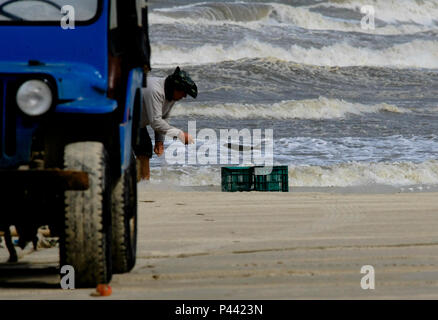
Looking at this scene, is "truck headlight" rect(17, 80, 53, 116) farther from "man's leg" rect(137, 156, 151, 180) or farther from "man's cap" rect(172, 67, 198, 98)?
"man's cap" rect(172, 67, 198, 98)

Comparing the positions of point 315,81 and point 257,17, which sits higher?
point 257,17

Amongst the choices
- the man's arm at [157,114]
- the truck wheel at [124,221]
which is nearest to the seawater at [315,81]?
the man's arm at [157,114]

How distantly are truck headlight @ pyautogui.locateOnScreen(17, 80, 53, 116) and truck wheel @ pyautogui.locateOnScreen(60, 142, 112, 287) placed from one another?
0.24m

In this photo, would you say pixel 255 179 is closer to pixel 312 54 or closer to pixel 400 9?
pixel 312 54

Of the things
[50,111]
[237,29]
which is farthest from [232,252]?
[237,29]

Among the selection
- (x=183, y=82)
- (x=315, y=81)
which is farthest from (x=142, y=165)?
(x=315, y=81)

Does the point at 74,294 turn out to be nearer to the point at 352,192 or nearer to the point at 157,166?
the point at 352,192

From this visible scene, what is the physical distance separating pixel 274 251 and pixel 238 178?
19.0 ft

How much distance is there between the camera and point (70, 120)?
4.70 m

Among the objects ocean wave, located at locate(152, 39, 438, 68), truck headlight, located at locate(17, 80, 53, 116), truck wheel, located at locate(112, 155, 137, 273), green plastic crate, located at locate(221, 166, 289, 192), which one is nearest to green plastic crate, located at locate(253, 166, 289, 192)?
green plastic crate, located at locate(221, 166, 289, 192)

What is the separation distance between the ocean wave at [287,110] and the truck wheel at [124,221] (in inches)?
660

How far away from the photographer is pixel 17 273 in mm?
5820

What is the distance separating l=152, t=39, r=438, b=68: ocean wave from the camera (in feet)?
110
